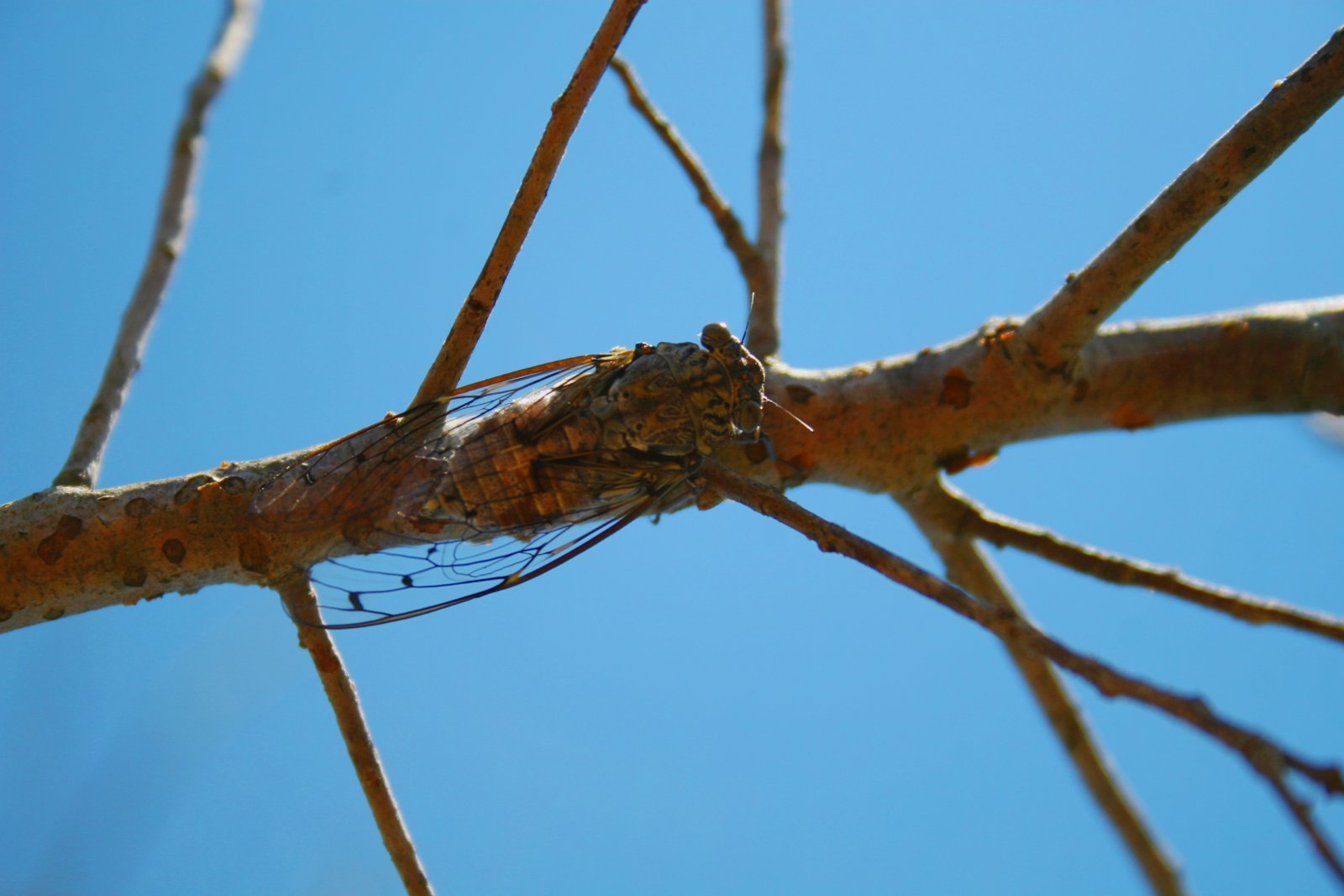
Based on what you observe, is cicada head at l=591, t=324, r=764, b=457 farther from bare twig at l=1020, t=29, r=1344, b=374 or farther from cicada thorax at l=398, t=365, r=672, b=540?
bare twig at l=1020, t=29, r=1344, b=374

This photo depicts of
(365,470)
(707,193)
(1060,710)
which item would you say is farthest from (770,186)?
(1060,710)

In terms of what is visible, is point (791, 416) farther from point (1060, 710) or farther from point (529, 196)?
point (1060, 710)

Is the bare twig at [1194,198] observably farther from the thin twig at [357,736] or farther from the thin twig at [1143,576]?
the thin twig at [357,736]

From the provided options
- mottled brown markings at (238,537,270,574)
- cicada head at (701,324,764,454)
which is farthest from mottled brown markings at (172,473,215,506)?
cicada head at (701,324,764,454)

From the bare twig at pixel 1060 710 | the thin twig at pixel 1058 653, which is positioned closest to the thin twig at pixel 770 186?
the bare twig at pixel 1060 710

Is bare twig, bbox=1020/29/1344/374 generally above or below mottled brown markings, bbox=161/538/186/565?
below

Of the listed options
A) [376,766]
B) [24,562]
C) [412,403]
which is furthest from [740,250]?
[24,562]
